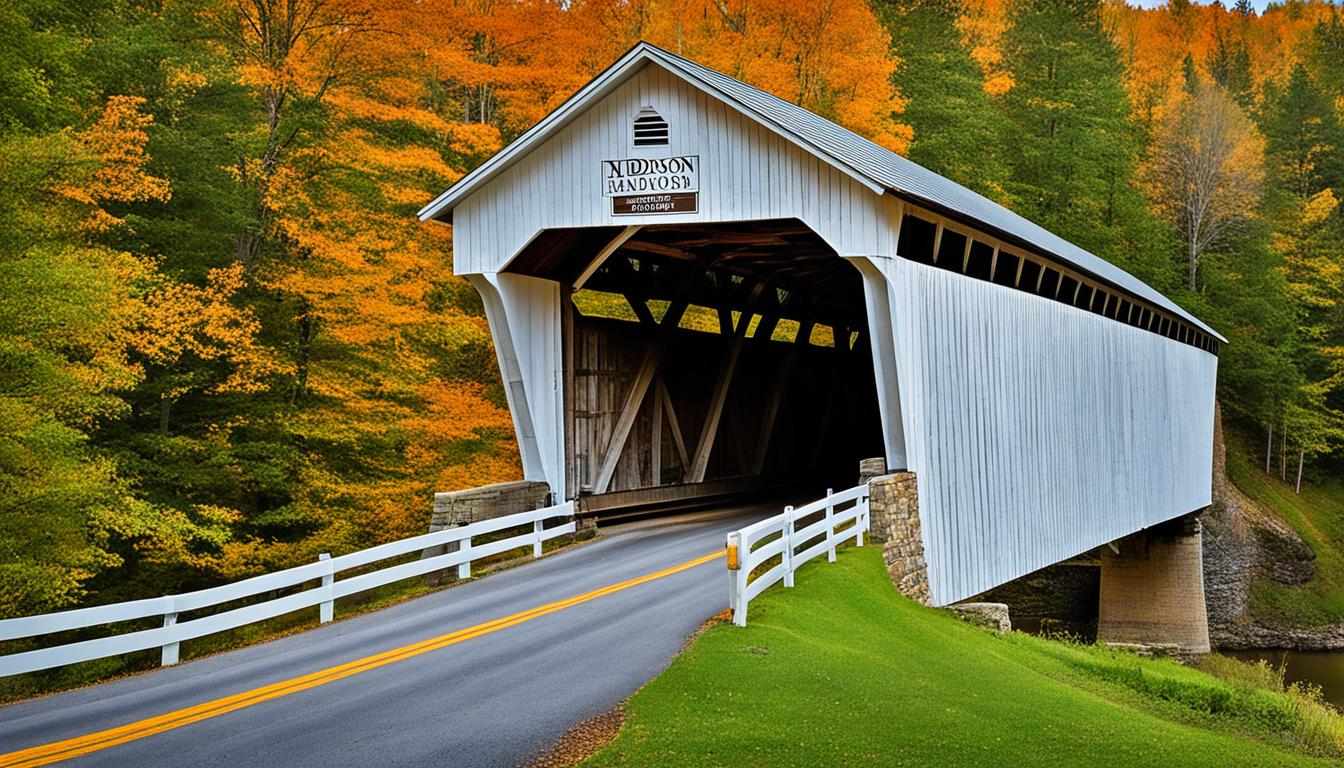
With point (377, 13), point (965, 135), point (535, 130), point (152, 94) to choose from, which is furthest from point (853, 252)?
point (965, 135)

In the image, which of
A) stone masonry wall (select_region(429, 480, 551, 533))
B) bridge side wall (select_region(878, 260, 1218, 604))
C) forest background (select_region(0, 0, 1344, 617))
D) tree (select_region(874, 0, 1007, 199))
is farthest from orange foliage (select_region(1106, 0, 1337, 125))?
stone masonry wall (select_region(429, 480, 551, 533))

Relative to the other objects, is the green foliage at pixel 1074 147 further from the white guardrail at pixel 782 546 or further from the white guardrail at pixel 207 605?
the white guardrail at pixel 207 605

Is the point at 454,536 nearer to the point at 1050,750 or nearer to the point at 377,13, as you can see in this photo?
the point at 1050,750

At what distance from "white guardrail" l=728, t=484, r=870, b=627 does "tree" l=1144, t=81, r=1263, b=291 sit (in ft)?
110

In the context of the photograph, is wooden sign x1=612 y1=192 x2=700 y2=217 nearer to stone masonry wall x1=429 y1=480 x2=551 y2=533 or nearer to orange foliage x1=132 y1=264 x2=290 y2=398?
stone masonry wall x1=429 y1=480 x2=551 y2=533

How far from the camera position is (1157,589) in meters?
31.0

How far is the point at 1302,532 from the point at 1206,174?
13.9 metres

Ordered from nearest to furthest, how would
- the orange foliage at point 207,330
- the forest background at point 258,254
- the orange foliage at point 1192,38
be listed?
the forest background at point 258,254 → the orange foliage at point 207,330 → the orange foliage at point 1192,38

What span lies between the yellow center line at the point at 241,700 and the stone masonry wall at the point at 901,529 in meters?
3.77

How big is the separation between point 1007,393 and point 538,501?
23.9ft

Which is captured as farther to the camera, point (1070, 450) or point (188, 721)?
point (1070, 450)

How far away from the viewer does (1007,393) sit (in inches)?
667

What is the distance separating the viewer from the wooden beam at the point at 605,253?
1559cm

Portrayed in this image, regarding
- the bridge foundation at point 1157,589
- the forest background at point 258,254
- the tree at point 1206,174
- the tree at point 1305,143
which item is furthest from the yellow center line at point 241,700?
the tree at point 1305,143
